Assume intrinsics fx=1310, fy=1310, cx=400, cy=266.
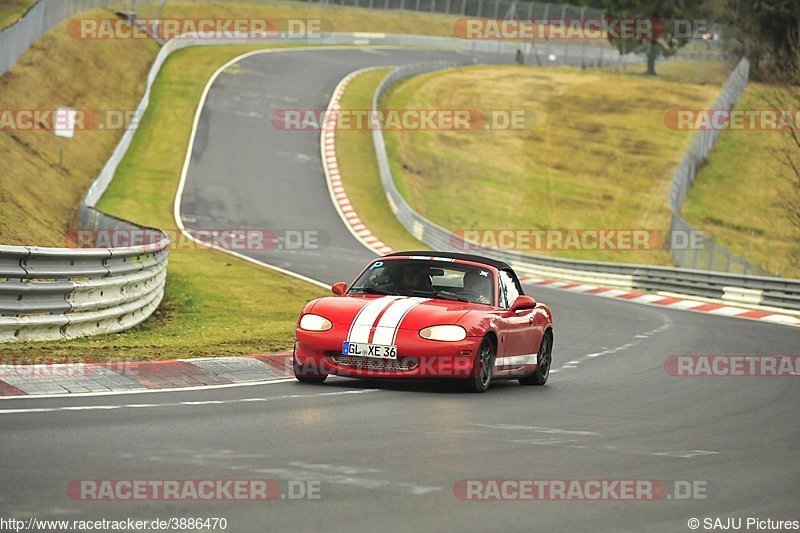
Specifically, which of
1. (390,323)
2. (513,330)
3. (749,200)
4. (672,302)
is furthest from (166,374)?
(749,200)

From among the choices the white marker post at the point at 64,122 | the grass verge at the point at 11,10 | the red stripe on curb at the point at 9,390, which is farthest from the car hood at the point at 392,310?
the grass verge at the point at 11,10

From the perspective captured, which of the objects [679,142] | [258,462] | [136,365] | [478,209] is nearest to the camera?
[258,462]

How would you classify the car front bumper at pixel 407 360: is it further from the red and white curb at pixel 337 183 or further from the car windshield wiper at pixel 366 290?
the red and white curb at pixel 337 183

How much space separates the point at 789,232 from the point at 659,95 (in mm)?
25405

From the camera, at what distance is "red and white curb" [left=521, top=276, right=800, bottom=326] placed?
96.4 ft

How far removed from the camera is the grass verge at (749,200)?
4962 centimetres

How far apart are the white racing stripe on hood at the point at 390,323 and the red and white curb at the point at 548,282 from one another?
1673 cm

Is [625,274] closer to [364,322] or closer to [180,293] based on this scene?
[180,293]

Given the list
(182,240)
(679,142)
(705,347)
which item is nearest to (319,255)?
(182,240)

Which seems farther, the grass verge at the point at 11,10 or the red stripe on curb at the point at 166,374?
the grass verge at the point at 11,10

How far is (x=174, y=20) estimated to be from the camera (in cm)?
7662

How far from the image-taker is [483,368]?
13.5 m

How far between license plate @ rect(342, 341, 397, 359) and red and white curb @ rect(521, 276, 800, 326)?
1709 cm

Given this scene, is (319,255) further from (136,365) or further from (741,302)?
(136,365)
